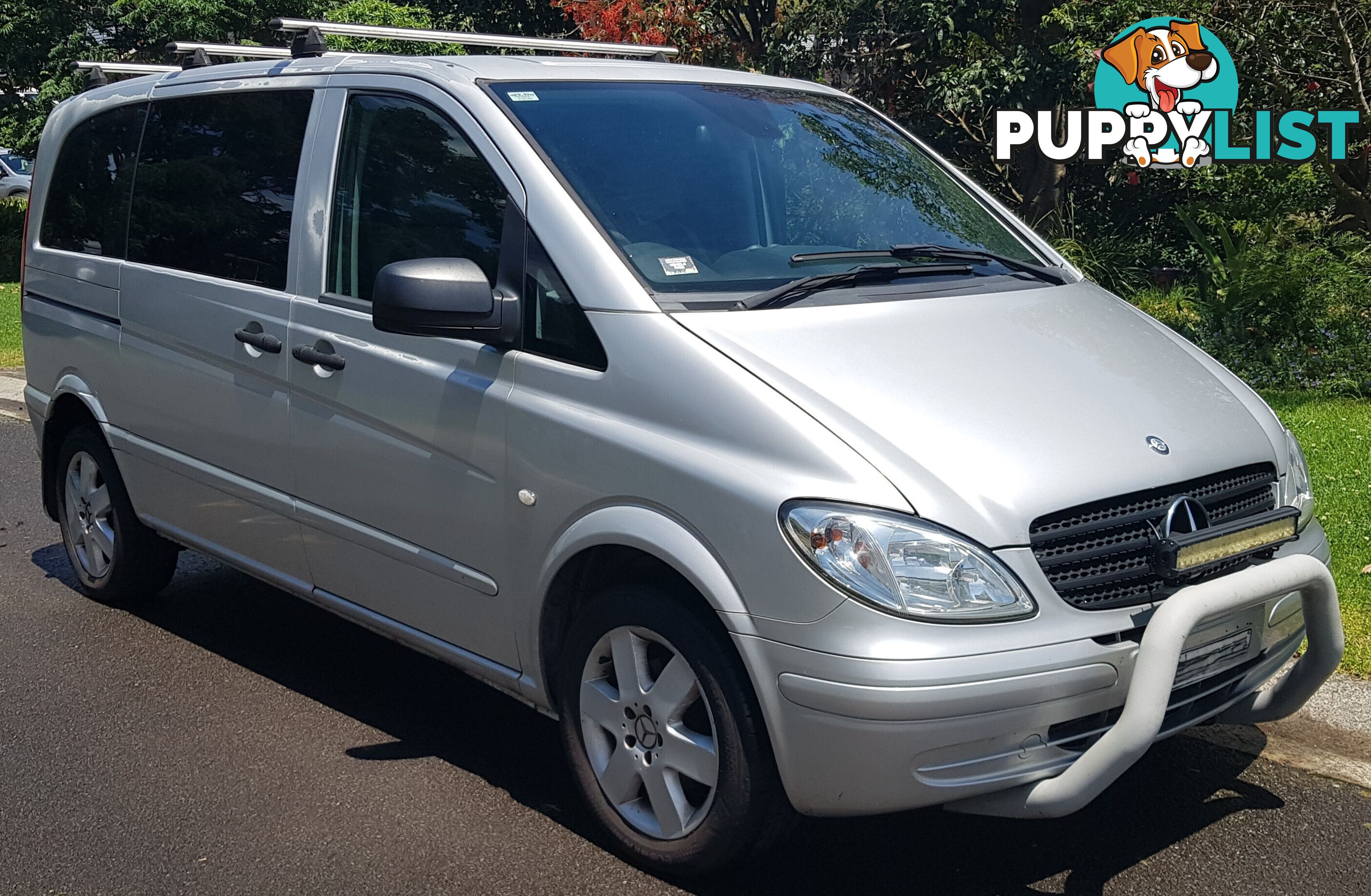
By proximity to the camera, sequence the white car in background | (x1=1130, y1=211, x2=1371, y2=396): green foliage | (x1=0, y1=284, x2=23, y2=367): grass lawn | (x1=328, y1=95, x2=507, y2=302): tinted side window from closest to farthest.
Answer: (x1=328, y1=95, x2=507, y2=302): tinted side window → (x1=1130, y1=211, x2=1371, y2=396): green foliage → (x1=0, y1=284, x2=23, y2=367): grass lawn → the white car in background

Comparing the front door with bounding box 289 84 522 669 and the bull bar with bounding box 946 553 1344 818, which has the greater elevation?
the front door with bounding box 289 84 522 669

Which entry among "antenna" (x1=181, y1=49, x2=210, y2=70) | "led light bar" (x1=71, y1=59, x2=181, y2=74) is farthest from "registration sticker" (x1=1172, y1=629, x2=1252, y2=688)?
"led light bar" (x1=71, y1=59, x2=181, y2=74)

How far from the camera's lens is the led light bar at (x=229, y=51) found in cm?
549

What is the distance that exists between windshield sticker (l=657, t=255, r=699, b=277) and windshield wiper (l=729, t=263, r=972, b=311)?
7.6 inches

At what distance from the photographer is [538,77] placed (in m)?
4.21

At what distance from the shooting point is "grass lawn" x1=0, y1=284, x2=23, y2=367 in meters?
12.6

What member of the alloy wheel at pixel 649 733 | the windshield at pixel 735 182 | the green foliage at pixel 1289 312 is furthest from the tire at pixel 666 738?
the green foliage at pixel 1289 312

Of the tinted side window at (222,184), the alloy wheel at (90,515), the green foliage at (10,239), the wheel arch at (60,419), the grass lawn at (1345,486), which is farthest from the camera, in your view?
the green foliage at (10,239)

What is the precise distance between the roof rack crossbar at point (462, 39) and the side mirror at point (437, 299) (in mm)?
1362

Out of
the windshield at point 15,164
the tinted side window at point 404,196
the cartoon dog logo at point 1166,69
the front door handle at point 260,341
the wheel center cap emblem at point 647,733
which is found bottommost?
the wheel center cap emblem at point 647,733

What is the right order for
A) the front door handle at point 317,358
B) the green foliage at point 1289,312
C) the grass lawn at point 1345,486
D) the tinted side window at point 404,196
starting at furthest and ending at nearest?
the green foliage at point 1289,312 < the grass lawn at point 1345,486 < the front door handle at point 317,358 < the tinted side window at point 404,196

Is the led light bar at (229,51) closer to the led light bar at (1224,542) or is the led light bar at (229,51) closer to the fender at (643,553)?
the fender at (643,553)

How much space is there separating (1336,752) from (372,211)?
3.25 meters

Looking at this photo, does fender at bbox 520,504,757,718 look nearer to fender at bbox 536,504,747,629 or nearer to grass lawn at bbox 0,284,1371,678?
fender at bbox 536,504,747,629
